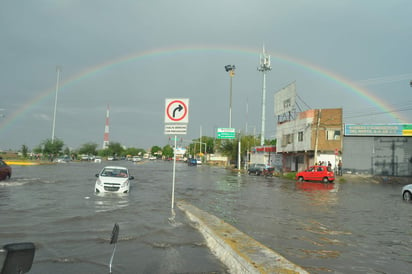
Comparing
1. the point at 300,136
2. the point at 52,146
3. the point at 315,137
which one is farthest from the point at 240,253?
the point at 52,146

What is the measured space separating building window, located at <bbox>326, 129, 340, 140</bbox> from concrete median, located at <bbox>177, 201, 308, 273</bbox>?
38731 millimetres

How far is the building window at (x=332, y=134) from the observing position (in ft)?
145

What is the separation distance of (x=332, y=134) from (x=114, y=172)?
32989 millimetres


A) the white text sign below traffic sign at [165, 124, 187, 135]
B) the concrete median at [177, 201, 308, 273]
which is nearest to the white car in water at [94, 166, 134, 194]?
the white text sign below traffic sign at [165, 124, 187, 135]

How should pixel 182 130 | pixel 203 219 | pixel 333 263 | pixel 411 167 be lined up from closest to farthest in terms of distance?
pixel 333 263 → pixel 203 219 → pixel 182 130 → pixel 411 167

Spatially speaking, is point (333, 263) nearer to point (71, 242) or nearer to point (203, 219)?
point (203, 219)

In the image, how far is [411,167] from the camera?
41375mm

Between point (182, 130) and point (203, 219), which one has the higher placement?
point (182, 130)

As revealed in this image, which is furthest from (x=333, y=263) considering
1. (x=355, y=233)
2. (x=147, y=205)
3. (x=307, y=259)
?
(x=147, y=205)

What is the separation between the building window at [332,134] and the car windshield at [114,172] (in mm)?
32172

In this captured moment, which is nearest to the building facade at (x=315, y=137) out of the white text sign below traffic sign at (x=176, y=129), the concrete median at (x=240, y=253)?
the white text sign below traffic sign at (x=176, y=129)

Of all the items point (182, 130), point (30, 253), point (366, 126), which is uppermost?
point (366, 126)

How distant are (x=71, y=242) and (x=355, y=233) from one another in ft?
23.2

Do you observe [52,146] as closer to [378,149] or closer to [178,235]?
[378,149]
